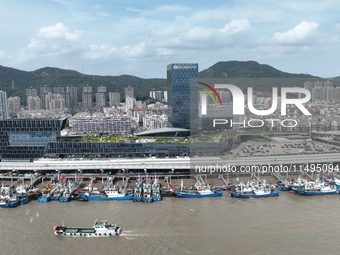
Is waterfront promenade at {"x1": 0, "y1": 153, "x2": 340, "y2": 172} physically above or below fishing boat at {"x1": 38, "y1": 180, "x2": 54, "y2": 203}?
above

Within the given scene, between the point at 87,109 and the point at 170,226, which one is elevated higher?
the point at 87,109

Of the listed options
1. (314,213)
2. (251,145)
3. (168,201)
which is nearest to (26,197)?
(168,201)

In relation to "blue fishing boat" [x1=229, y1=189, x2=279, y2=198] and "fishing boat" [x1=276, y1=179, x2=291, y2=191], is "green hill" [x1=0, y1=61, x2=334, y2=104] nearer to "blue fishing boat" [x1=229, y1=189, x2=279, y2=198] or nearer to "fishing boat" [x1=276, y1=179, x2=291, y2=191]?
"fishing boat" [x1=276, y1=179, x2=291, y2=191]

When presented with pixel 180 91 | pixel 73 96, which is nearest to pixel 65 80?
pixel 73 96

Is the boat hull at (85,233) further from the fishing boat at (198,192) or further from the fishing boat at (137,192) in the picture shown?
the fishing boat at (198,192)

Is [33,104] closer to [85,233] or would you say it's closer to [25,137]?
[25,137]

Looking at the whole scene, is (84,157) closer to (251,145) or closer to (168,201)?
(168,201)

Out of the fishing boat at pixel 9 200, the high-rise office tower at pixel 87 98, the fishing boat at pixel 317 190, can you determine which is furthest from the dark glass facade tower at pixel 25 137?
the high-rise office tower at pixel 87 98

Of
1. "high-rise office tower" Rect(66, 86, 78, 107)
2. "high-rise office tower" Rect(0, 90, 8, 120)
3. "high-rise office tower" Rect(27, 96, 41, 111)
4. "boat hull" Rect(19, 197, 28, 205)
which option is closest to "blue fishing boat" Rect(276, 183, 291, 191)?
"boat hull" Rect(19, 197, 28, 205)
